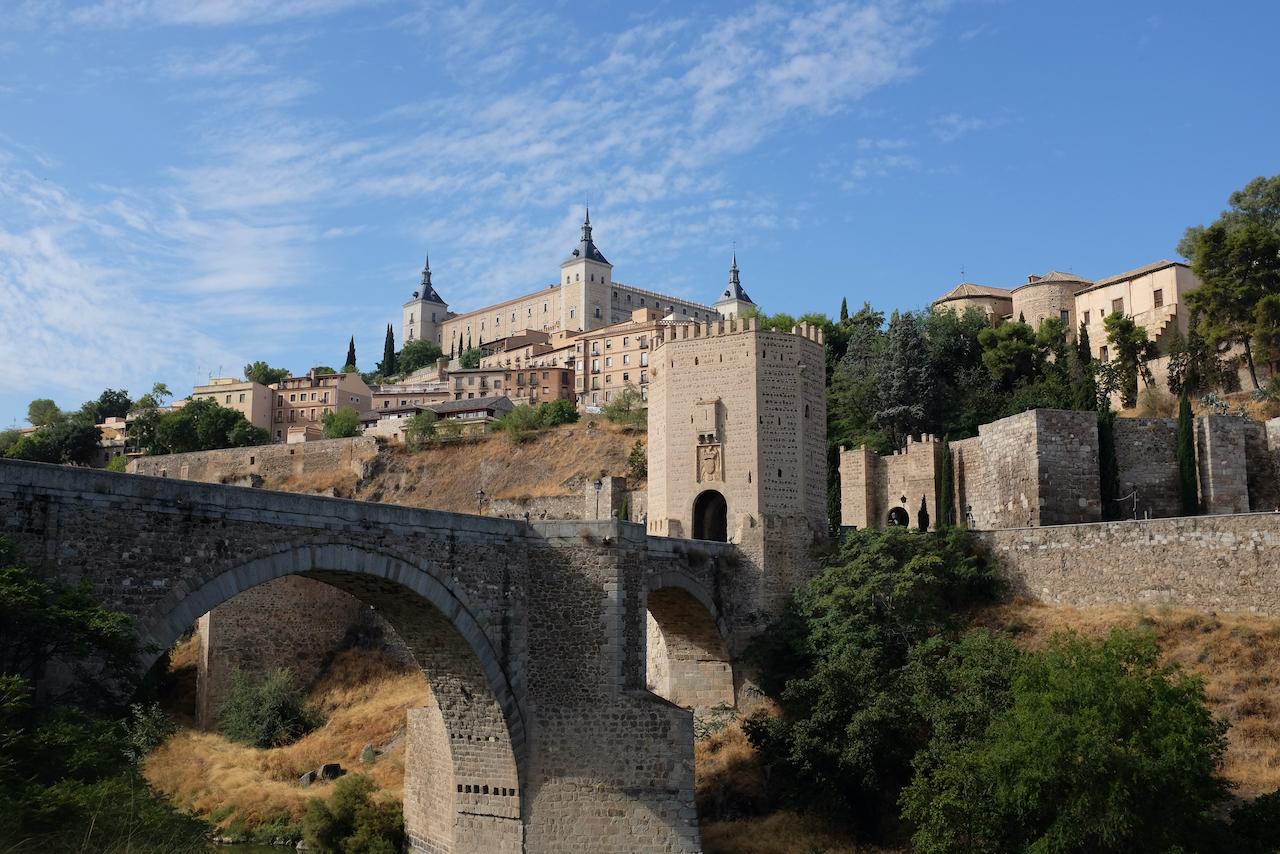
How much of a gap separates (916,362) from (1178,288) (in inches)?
457

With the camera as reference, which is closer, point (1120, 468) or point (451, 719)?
point (451, 719)

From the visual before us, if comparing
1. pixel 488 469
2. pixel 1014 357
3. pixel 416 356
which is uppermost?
pixel 416 356

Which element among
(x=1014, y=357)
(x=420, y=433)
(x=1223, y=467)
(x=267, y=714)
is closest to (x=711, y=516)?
(x=267, y=714)

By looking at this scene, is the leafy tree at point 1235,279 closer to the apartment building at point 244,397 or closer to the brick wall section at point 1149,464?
the brick wall section at point 1149,464

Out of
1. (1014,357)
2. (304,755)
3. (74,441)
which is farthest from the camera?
(74,441)

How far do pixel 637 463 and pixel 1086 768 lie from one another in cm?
3428

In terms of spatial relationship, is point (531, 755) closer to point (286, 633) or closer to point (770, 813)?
point (770, 813)

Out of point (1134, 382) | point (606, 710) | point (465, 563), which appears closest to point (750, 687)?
point (606, 710)

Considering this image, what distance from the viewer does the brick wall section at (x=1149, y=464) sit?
112 ft

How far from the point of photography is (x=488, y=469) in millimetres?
60031

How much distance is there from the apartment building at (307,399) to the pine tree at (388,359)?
23.8 meters

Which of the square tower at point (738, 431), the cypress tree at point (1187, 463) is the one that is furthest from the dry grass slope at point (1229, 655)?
the cypress tree at point (1187, 463)

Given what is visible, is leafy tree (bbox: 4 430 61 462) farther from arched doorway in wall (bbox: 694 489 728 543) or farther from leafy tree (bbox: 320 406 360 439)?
arched doorway in wall (bbox: 694 489 728 543)

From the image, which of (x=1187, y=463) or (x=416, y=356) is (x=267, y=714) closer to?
(x=1187, y=463)
